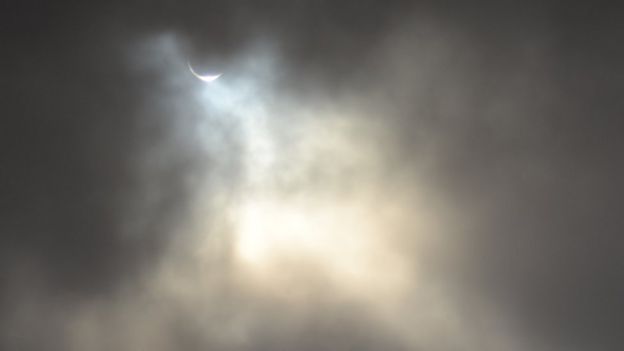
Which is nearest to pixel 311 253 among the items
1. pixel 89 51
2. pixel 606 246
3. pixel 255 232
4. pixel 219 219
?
pixel 255 232

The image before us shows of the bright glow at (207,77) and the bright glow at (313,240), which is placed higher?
the bright glow at (207,77)

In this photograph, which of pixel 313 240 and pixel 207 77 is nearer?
pixel 313 240

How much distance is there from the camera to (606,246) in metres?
9.48

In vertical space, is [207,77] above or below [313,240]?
above

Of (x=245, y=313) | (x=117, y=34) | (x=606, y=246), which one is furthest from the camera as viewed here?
(x=117, y=34)

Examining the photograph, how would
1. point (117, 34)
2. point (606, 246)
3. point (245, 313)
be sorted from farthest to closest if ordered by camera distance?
point (117, 34), point (245, 313), point (606, 246)

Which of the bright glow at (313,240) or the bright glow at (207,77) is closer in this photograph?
the bright glow at (313,240)

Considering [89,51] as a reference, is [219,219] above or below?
below

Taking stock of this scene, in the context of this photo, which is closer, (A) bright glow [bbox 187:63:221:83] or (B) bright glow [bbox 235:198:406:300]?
(B) bright glow [bbox 235:198:406:300]

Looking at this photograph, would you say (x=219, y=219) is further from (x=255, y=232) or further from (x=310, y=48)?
A: (x=310, y=48)

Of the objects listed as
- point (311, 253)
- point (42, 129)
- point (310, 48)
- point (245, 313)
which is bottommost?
point (245, 313)

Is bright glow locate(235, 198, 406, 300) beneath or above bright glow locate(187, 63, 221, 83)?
beneath

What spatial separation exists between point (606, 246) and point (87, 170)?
8.38m

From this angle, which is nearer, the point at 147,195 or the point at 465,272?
the point at 465,272
